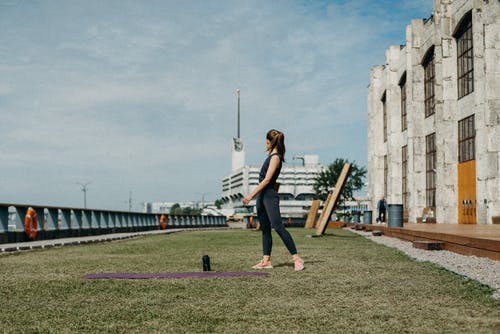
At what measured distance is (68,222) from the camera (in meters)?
23.0

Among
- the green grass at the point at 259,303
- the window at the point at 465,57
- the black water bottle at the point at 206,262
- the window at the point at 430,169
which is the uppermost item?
the window at the point at 465,57

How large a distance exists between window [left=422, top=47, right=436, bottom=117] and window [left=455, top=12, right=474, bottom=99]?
5.64 m

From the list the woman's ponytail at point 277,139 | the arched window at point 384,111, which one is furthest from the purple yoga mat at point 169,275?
the arched window at point 384,111

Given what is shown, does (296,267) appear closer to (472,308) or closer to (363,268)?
(363,268)

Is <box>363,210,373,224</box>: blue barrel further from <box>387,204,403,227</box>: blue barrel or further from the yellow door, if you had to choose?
→ <box>387,204,403,227</box>: blue barrel

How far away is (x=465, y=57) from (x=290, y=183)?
152 metres

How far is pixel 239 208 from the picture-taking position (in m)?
194

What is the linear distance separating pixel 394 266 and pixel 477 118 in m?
24.6

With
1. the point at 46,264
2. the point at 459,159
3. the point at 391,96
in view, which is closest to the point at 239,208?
the point at 391,96

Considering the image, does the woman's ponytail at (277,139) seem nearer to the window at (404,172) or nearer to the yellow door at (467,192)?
the yellow door at (467,192)

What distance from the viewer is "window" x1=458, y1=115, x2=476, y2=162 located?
107ft

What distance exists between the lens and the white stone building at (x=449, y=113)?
96.1ft

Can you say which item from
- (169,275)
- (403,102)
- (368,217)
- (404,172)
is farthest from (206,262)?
(403,102)

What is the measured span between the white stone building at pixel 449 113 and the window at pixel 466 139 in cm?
5
